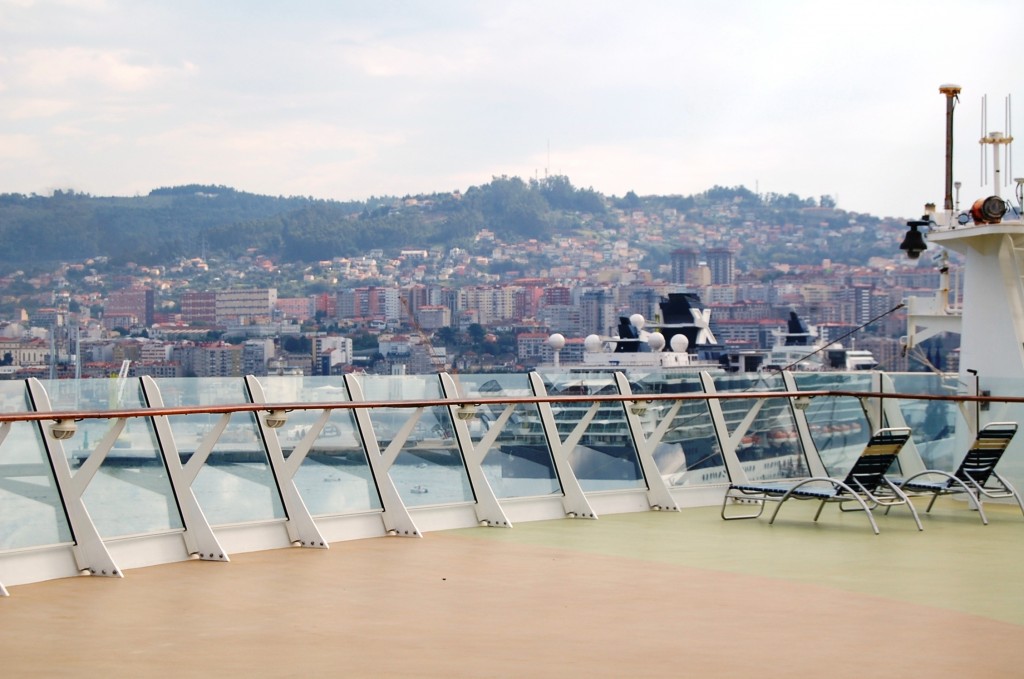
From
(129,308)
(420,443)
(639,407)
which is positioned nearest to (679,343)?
(129,308)

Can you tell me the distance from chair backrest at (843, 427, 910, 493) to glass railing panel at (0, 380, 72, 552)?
5887 millimetres

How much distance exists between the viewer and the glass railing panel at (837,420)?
12469 millimetres

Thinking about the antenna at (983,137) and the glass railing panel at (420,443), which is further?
the antenna at (983,137)

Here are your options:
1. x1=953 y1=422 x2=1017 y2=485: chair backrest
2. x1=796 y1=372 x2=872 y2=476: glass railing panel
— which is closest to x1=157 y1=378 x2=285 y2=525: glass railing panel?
x1=796 y1=372 x2=872 y2=476: glass railing panel

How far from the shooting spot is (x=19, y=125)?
293 ft

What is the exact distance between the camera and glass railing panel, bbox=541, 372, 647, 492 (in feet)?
36.3

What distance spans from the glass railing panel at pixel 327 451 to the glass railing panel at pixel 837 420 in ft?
15.6

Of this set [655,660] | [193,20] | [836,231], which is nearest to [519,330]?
[193,20]

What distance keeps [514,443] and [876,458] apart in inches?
112

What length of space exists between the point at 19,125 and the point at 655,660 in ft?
301

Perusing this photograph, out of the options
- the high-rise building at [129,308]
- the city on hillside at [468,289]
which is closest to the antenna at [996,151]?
the city on hillside at [468,289]

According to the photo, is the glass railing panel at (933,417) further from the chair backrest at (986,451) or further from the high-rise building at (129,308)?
the high-rise building at (129,308)

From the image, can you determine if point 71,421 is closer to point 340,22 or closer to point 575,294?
point 340,22

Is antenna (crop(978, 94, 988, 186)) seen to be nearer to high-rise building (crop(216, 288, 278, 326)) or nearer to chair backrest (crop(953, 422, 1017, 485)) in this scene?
chair backrest (crop(953, 422, 1017, 485))
